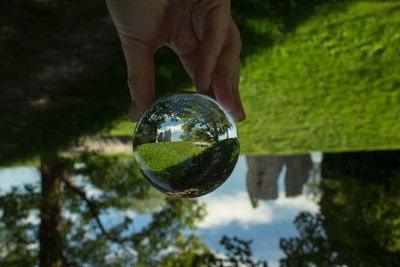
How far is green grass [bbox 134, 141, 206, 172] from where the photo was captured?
67.9 inches

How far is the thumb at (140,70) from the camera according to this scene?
2115 mm

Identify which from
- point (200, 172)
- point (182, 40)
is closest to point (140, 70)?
point (182, 40)

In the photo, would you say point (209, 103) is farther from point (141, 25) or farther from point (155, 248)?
point (155, 248)

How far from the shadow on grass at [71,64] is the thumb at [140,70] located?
4.40 meters

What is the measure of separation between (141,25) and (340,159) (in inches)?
450

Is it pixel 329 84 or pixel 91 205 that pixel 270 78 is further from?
pixel 91 205

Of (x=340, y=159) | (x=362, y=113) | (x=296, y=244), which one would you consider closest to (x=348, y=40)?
(x=362, y=113)

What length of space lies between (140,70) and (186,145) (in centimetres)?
71

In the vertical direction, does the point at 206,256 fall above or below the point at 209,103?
below

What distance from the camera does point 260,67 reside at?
7074mm

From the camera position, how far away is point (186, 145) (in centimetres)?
172

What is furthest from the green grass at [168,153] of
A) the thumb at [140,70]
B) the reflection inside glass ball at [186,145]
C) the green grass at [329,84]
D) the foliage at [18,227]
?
the foliage at [18,227]

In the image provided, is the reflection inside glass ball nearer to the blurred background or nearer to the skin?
the skin

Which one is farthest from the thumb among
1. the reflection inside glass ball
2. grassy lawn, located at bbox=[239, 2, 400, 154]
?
grassy lawn, located at bbox=[239, 2, 400, 154]
